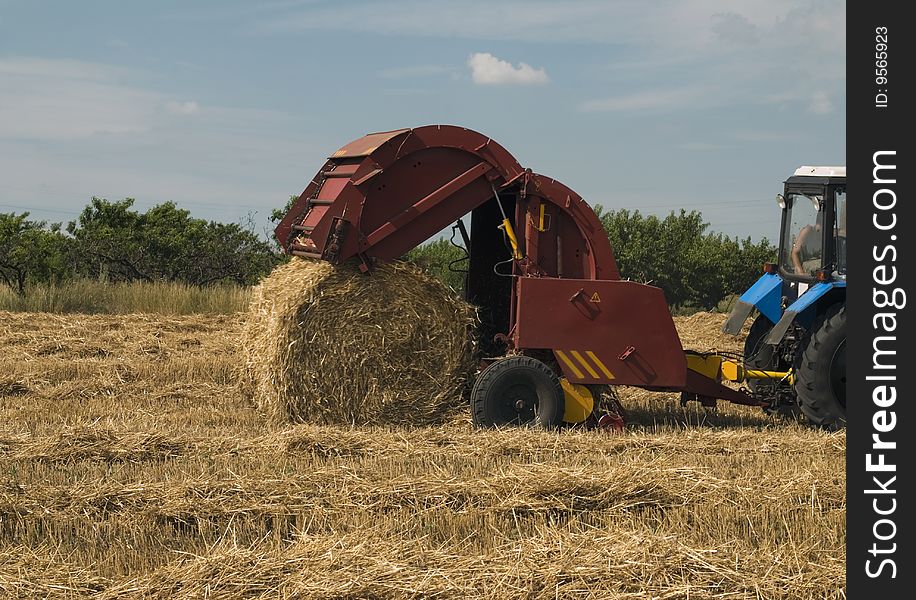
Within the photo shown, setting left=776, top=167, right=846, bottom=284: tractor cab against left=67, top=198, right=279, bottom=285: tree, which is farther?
left=67, top=198, right=279, bottom=285: tree

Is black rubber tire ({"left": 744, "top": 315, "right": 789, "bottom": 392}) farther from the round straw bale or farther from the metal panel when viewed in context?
the round straw bale

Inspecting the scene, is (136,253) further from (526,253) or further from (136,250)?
(526,253)

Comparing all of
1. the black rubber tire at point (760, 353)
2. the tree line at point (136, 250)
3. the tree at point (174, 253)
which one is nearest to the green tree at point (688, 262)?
the tree line at point (136, 250)

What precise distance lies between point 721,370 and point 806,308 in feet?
2.68

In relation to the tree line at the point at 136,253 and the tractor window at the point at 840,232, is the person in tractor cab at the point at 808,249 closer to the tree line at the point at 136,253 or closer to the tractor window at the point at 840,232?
the tractor window at the point at 840,232

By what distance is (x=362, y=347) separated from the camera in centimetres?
816

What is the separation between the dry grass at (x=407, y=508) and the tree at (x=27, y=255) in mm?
10531

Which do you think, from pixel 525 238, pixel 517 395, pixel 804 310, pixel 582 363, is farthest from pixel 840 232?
pixel 517 395

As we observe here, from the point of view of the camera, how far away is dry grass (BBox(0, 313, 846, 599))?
467 cm

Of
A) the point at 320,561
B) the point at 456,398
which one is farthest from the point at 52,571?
the point at 456,398

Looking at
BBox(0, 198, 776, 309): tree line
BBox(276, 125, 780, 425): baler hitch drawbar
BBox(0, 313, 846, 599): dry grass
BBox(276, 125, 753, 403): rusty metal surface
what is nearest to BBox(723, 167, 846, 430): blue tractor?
BBox(0, 313, 846, 599): dry grass

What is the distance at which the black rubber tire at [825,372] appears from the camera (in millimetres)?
8219

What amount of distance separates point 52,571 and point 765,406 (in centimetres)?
586

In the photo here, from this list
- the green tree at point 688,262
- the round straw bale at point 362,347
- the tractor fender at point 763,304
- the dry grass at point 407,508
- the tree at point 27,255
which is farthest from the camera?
the green tree at point 688,262
